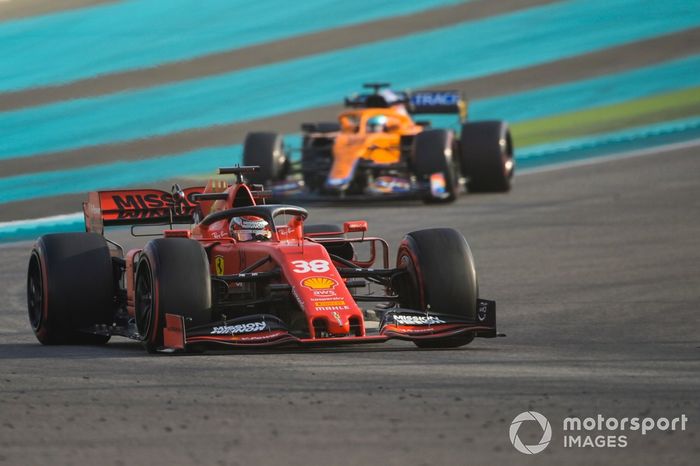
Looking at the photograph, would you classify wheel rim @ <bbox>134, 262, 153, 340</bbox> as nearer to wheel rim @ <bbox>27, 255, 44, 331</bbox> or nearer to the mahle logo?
wheel rim @ <bbox>27, 255, 44, 331</bbox>

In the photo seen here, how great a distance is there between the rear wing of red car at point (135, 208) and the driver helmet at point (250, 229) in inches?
58.0

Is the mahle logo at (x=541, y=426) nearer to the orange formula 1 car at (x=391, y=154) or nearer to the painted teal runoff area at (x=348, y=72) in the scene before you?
the orange formula 1 car at (x=391, y=154)

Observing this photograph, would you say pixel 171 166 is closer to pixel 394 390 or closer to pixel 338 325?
pixel 338 325

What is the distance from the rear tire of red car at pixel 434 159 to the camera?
77.6 ft

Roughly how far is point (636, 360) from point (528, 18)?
26357mm

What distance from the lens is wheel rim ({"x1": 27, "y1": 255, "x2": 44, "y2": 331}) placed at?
41.5 ft

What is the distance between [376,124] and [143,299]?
13515mm

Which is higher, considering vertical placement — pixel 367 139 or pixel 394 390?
pixel 367 139

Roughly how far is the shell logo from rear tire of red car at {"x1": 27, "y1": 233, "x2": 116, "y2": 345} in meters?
2.03

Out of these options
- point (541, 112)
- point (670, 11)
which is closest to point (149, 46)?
point (541, 112)

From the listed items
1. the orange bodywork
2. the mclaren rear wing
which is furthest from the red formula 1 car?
the mclaren rear wing

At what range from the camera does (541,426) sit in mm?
7789

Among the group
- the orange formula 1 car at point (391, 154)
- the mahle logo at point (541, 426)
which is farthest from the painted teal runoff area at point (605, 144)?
the mahle logo at point (541, 426)

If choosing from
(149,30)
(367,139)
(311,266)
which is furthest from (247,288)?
(149,30)
